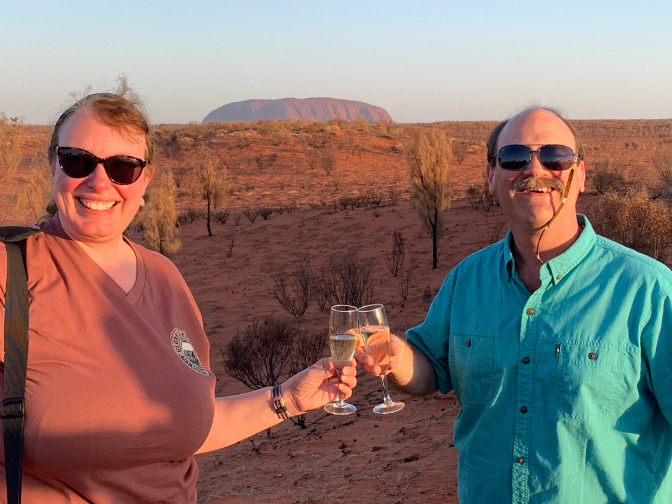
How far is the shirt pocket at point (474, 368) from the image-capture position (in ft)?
6.89

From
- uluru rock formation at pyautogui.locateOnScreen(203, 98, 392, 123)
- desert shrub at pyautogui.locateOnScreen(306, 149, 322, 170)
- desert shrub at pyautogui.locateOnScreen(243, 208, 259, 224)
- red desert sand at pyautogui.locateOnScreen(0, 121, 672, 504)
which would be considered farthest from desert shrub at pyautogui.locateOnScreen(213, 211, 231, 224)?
uluru rock formation at pyautogui.locateOnScreen(203, 98, 392, 123)

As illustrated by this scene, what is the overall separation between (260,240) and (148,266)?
1708 cm

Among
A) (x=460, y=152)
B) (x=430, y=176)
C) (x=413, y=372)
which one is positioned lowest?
(x=413, y=372)

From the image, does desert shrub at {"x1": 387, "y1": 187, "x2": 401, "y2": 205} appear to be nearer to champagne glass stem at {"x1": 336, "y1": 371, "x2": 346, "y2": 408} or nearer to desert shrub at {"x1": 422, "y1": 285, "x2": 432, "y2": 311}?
desert shrub at {"x1": 422, "y1": 285, "x2": 432, "y2": 311}

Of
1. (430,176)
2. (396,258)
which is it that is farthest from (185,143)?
(396,258)

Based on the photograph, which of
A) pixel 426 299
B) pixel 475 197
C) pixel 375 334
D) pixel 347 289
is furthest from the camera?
pixel 475 197

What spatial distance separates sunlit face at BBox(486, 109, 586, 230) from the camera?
Result: 211cm

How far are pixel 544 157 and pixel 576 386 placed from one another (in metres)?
0.78

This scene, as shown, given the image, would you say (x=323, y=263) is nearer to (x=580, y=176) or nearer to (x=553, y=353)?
(x=580, y=176)

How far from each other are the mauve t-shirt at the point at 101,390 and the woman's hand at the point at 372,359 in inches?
21.1

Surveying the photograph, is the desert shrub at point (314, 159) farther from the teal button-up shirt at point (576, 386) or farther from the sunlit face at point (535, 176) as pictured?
the teal button-up shirt at point (576, 386)

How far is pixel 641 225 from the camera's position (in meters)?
10.2

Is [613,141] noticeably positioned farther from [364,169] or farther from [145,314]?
[145,314]

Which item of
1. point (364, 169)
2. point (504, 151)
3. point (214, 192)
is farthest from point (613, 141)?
point (504, 151)
